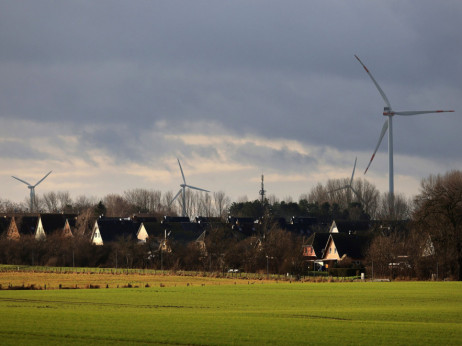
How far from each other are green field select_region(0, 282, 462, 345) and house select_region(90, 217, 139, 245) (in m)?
93.1

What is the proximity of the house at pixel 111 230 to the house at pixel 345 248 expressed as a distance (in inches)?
1634

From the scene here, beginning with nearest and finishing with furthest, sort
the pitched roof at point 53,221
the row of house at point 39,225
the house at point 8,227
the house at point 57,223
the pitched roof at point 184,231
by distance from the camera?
the pitched roof at point 184,231 → the house at point 57,223 → the row of house at point 39,225 → the pitched roof at point 53,221 → the house at point 8,227

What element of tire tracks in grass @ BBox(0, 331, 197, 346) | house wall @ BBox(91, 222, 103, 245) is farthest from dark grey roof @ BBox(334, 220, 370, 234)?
tire tracks in grass @ BBox(0, 331, 197, 346)

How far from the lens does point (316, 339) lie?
28.8 meters

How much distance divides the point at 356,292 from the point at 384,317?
2391cm

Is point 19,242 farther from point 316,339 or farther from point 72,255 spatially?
point 316,339

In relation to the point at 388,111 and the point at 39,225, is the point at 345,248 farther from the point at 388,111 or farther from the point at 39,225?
the point at 39,225

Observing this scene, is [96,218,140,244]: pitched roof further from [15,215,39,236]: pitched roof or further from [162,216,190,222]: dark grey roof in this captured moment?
[15,215,39,236]: pitched roof

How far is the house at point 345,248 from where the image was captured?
388ft

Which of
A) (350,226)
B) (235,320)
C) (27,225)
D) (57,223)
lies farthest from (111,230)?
(235,320)

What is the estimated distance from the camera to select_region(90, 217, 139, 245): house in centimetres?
14962

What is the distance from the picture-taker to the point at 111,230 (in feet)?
499

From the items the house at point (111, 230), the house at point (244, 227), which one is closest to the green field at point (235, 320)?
the house at point (111, 230)

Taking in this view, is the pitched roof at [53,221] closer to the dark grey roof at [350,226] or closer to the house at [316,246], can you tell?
the dark grey roof at [350,226]
